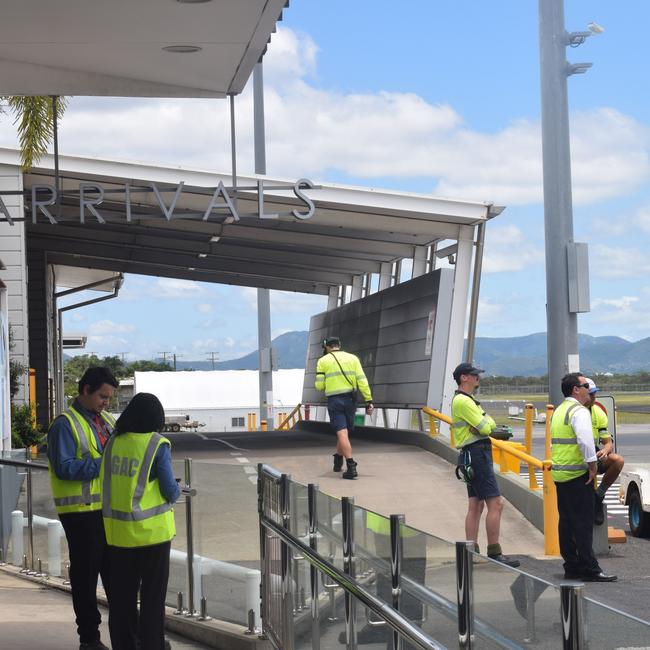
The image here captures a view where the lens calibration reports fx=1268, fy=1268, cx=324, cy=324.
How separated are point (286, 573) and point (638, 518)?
8736 millimetres

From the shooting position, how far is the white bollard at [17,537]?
12234 mm

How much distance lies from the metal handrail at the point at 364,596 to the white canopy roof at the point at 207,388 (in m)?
76.4

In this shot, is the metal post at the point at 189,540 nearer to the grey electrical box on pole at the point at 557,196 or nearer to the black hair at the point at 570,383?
the black hair at the point at 570,383

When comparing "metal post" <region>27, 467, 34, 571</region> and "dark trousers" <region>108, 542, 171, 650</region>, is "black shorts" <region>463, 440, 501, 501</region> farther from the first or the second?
"dark trousers" <region>108, 542, 171, 650</region>

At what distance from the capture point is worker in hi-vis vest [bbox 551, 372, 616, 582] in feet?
36.6

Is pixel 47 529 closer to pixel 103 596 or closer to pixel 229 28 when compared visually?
pixel 103 596

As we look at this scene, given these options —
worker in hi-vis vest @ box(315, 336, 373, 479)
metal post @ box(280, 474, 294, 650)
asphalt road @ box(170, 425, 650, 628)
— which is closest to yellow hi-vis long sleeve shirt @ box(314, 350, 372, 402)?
worker in hi-vis vest @ box(315, 336, 373, 479)

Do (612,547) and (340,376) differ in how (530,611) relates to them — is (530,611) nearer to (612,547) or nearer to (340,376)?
(612,547)

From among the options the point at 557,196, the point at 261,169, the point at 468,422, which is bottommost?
the point at 468,422

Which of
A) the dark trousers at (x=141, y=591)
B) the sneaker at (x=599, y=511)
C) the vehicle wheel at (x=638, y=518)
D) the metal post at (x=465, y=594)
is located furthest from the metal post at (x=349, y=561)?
the vehicle wheel at (x=638, y=518)

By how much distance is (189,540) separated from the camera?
9359 mm

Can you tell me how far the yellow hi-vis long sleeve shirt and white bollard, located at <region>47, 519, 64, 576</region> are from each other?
552cm

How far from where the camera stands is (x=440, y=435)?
19891 mm

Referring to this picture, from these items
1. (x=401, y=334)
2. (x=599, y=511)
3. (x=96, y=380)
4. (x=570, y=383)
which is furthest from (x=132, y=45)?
(x=401, y=334)
